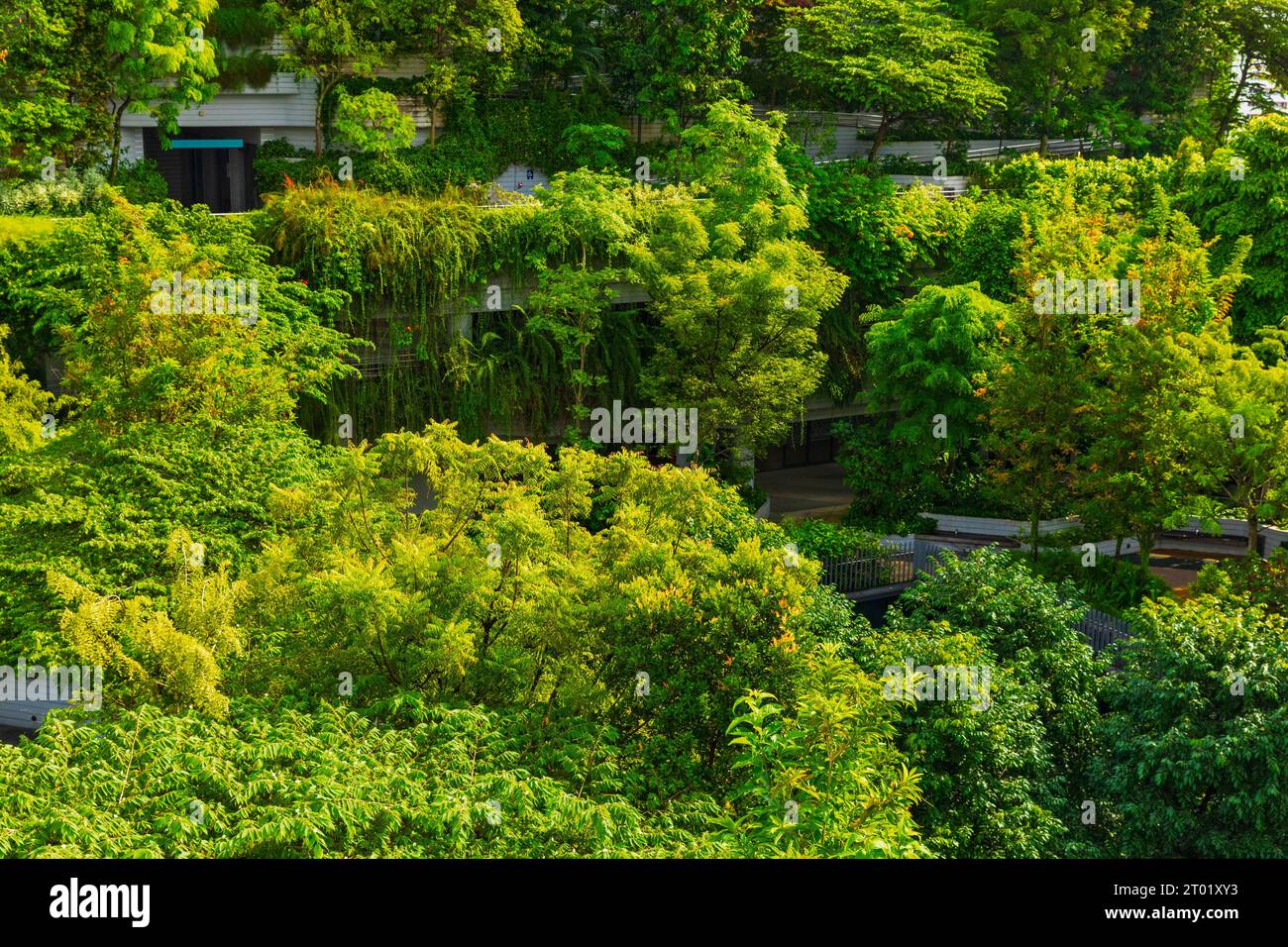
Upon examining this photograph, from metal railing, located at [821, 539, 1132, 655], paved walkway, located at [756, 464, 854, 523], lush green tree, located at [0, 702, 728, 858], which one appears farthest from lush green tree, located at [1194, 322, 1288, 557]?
lush green tree, located at [0, 702, 728, 858]

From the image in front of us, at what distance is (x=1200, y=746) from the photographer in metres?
18.6

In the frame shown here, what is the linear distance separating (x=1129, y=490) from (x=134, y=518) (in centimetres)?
1764

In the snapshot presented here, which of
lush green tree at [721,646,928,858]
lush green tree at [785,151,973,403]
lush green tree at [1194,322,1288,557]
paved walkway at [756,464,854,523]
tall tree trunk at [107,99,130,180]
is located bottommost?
paved walkway at [756,464,854,523]

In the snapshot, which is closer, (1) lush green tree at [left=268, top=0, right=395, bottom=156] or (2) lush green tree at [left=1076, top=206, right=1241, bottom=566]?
(2) lush green tree at [left=1076, top=206, right=1241, bottom=566]

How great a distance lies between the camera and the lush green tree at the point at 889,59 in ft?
141

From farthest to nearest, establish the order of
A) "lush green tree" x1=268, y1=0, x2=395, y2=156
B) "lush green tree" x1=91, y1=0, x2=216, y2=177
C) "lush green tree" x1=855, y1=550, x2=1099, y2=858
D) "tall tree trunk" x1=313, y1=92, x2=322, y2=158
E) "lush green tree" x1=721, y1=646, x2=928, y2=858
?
"tall tree trunk" x1=313, y1=92, x2=322, y2=158 → "lush green tree" x1=268, y1=0, x2=395, y2=156 → "lush green tree" x1=91, y1=0, x2=216, y2=177 → "lush green tree" x1=855, y1=550, x2=1099, y2=858 → "lush green tree" x1=721, y1=646, x2=928, y2=858

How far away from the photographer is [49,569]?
69.4 feet

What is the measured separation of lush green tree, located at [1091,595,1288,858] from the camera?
18516mm

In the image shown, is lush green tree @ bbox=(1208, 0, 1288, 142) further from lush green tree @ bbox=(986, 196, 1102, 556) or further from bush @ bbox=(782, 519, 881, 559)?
bush @ bbox=(782, 519, 881, 559)

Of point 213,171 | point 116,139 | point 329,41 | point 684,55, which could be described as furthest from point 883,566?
point 213,171

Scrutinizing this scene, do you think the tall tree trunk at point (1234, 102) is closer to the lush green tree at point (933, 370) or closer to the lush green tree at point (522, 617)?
the lush green tree at point (933, 370)

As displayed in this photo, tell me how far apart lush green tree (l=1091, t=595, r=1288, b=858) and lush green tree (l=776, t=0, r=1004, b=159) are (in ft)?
84.8

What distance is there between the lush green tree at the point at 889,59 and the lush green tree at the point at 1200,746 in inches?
1017
